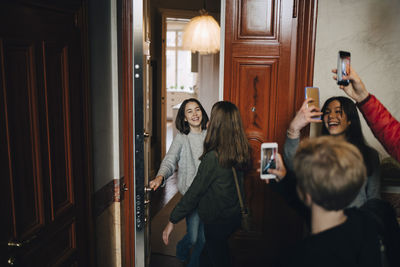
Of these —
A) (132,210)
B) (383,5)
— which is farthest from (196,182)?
(383,5)

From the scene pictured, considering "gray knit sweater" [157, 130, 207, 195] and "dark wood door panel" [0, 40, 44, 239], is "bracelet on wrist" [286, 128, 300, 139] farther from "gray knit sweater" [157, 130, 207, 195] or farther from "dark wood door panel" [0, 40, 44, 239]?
"dark wood door panel" [0, 40, 44, 239]

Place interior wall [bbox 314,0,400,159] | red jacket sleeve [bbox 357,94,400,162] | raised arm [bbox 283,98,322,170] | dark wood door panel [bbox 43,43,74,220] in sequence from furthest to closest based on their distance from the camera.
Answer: interior wall [bbox 314,0,400,159] → raised arm [bbox 283,98,322,170] → dark wood door panel [bbox 43,43,74,220] → red jacket sleeve [bbox 357,94,400,162]

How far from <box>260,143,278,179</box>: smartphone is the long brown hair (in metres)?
0.40

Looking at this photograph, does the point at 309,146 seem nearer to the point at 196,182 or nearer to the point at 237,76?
the point at 196,182

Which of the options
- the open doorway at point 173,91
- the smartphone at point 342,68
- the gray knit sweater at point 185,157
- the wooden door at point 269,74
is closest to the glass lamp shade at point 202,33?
the open doorway at point 173,91

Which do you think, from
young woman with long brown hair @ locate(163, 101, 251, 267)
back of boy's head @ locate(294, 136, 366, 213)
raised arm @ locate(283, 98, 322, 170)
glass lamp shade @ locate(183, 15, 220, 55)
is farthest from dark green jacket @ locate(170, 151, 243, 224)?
glass lamp shade @ locate(183, 15, 220, 55)

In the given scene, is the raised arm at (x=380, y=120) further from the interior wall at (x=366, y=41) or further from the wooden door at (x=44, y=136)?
the wooden door at (x=44, y=136)

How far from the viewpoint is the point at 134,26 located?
69.2 inches

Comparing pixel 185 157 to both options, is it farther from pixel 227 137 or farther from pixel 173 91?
pixel 173 91

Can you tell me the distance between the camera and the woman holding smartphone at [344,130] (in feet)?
5.48

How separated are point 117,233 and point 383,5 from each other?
2303 mm

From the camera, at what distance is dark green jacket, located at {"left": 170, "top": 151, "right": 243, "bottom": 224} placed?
2.03m

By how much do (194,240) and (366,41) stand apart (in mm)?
1816

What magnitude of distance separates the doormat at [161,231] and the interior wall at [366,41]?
197 centimetres
